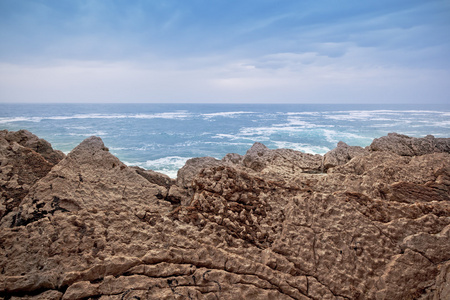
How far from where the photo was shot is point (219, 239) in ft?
8.52

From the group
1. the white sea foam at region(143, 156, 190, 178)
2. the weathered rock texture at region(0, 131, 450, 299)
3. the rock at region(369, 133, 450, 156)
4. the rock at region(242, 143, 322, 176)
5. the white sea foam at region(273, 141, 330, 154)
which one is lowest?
the white sea foam at region(143, 156, 190, 178)

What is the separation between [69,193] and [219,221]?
170cm

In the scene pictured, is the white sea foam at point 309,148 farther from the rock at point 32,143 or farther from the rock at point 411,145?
the rock at point 32,143

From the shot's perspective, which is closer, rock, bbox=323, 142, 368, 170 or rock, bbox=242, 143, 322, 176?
rock, bbox=242, 143, 322, 176

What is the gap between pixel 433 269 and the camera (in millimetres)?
2340

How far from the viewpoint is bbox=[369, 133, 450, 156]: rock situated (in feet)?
18.4

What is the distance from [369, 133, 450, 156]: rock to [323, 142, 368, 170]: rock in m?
0.40

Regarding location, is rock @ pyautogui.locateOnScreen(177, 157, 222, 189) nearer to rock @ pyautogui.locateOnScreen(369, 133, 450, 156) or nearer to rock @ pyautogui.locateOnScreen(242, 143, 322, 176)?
rock @ pyautogui.locateOnScreen(242, 143, 322, 176)

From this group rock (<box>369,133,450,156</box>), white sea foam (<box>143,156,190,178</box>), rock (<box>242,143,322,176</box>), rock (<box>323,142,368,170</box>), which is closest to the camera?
rock (<box>242,143,322,176</box>)

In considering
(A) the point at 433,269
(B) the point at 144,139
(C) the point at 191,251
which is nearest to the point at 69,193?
(C) the point at 191,251

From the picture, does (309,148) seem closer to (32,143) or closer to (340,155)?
(340,155)

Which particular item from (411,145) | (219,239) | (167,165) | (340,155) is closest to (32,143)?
(219,239)

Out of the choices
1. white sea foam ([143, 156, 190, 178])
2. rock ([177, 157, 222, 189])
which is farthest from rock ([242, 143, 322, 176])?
white sea foam ([143, 156, 190, 178])

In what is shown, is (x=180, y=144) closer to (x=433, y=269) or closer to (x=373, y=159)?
(x=373, y=159)
